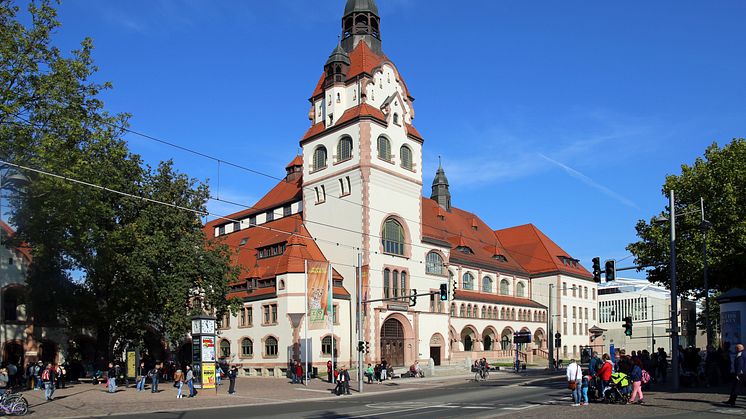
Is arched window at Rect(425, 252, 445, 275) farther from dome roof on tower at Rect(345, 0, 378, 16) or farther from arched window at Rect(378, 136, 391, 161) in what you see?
dome roof on tower at Rect(345, 0, 378, 16)

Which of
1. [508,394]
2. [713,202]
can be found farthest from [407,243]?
[508,394]

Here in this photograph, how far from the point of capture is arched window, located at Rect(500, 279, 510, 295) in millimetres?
79000

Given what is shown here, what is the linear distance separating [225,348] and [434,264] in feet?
66.5

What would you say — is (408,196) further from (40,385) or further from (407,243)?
(40,385)

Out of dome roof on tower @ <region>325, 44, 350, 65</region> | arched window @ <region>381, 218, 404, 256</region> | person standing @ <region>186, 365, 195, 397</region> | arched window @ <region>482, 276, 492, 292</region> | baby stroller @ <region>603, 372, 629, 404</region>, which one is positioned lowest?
person standing @ <region>186, 365, 195, 397</region>

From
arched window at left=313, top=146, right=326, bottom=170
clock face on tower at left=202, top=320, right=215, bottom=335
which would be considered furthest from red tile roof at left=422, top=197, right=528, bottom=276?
clock face on tower at left=202, top=320, right=215, bottom=335

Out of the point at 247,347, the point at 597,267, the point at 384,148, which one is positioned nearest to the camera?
the point at 597,267

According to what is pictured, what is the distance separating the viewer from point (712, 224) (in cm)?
4509

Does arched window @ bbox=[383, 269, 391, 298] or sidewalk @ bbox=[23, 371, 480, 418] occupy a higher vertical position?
arched window @ bbox=[383, 269, 391, 298]

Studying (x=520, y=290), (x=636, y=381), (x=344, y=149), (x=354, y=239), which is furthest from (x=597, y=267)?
(x=520, y=290)

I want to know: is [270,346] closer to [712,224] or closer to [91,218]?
[91,218]

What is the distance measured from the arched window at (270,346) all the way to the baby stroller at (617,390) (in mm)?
35980

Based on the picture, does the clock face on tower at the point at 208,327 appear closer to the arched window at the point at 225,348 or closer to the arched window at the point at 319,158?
the arched window at the point at 319,158

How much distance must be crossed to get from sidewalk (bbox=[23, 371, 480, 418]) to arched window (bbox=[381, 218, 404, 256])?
14.3 meters
